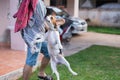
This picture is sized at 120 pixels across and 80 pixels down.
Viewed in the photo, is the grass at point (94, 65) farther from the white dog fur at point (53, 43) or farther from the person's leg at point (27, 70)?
the white dog fur at point (53, 43)

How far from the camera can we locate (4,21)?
29.7 feet

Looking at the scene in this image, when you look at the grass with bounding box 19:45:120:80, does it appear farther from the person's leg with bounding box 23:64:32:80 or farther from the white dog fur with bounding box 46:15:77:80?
the white dog fur with bounding box 46:15:77:80

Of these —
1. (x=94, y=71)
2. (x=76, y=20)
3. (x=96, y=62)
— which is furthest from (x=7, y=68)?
(x=76, y=20)

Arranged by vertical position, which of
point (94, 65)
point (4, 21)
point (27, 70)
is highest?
point (4, 21)

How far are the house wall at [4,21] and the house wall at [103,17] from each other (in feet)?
32.4

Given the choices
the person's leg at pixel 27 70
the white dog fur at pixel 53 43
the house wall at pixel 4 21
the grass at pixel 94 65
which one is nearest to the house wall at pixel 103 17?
the grass at pixel 94 65

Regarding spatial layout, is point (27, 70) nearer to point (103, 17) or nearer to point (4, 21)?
point (4, 21)

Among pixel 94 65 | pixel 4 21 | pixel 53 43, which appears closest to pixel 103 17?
pixel 4 21

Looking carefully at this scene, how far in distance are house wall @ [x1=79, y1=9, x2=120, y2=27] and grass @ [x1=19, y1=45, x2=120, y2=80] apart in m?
8.63

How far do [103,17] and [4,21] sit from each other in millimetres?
9956

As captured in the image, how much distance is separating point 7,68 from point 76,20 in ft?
23.8

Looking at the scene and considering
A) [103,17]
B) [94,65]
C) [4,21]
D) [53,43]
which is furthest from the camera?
[103,17]

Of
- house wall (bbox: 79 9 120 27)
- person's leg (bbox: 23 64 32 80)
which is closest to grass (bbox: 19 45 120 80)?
person's leg (bbox: 23 64 32 80)

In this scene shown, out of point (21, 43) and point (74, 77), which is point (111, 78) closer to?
point (74, 77)
